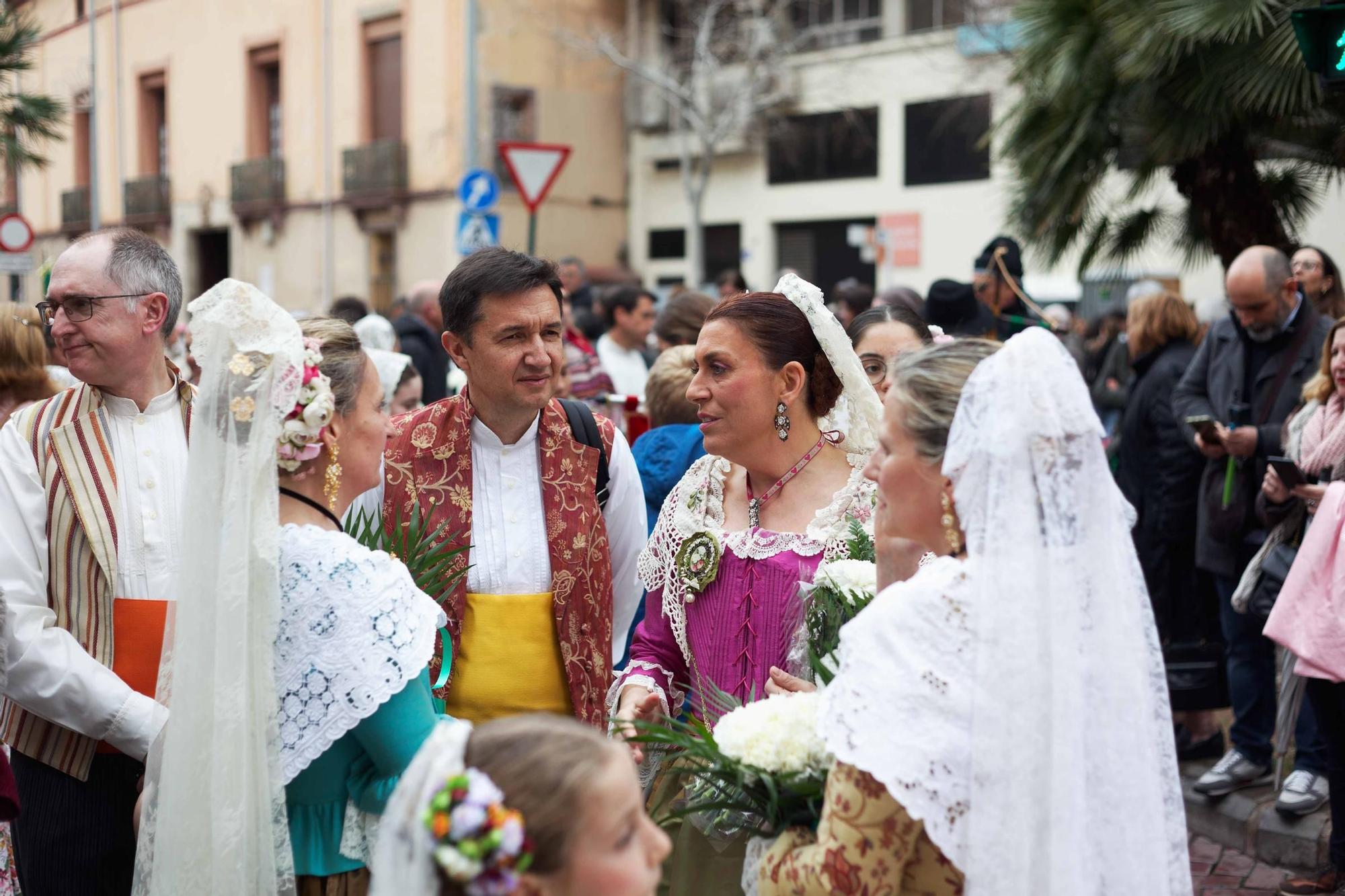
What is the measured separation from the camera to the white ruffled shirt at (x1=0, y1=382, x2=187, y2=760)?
9.48 ft

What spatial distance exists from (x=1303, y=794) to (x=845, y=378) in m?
3.41

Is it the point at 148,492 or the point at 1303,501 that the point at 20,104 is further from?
the point at 1303,501

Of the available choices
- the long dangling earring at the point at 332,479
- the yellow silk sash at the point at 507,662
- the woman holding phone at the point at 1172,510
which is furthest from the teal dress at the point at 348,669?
the woman holding phone at the point at 1172,510

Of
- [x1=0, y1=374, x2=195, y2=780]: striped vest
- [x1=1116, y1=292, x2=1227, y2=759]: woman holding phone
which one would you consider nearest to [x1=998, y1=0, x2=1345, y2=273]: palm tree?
[x1=1116, y1=292, x2=1227, y2=759]: woman holding phone

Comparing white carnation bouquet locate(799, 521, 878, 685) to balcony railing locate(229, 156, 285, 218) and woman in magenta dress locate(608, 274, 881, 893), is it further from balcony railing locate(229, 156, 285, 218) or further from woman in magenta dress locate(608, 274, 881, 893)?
balcony railing locate(229, 156, 285, 218)

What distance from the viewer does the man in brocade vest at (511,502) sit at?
3361mm

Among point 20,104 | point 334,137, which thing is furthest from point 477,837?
point 334,137

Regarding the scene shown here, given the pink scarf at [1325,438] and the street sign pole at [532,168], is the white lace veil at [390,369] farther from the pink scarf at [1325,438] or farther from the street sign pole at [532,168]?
the street sign pole at [532,168]

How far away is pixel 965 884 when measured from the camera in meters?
2.08

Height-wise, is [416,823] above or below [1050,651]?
below

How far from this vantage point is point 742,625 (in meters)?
3.18

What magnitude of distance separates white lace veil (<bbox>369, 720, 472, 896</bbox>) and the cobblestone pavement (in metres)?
3.99

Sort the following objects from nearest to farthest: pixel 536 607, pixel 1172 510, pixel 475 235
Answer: pixel 536 607 → pixel 1172 510 → pixel 475 235

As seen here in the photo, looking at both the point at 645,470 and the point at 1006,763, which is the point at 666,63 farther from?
the point at 1006,763
